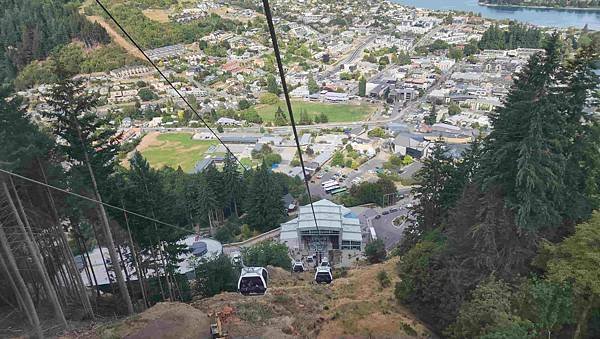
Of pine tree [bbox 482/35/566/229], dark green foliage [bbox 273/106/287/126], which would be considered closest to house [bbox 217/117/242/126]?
dark green foliage [bbox 273/106/287/126]

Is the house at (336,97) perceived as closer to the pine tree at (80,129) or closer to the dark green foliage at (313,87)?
the dark green foliage at (313,87)

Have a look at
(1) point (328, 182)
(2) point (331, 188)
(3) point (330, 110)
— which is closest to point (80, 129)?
(2) point (331, 188)

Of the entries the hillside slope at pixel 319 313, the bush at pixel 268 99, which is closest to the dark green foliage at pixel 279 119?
the bush at pixel 268 99

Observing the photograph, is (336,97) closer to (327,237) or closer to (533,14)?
(327,237)

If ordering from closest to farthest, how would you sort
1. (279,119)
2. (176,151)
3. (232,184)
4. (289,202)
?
(232,184) → (289,202) → (176,151) → (279,119)

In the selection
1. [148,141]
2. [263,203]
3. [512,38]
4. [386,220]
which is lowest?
[386,220]

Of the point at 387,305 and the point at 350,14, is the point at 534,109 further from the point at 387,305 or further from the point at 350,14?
the point at 350,14

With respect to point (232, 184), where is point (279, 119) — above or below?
below
